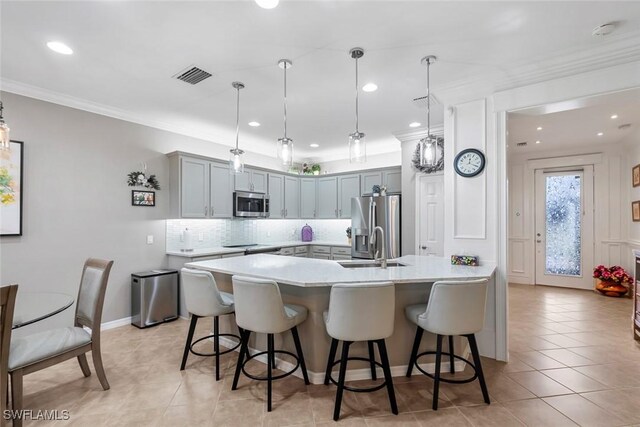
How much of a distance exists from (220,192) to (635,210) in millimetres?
6763

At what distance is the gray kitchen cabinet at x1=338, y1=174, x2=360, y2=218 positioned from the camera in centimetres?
583

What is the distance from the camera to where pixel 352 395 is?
91.4 inches

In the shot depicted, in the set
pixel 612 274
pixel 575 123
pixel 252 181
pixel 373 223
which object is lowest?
pixel 612 274

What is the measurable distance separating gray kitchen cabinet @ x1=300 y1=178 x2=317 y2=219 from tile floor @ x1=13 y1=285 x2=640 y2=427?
3705 mm

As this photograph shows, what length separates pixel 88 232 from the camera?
12.1 ft

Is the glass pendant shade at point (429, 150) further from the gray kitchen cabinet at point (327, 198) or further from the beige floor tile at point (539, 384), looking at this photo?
the gray kitchen cabinet at point (327, 198)

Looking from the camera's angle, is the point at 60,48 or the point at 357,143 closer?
the point at 60,48

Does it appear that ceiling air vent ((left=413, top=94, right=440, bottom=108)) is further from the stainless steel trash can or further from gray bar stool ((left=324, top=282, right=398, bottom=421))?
the stainless steel trash can

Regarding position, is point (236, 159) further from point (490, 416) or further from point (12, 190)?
point (490, 416)

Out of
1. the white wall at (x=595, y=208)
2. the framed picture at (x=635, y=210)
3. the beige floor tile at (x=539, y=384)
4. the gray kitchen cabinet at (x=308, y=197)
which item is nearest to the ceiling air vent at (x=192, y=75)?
the gray kitchen cabinet at (x=308, y=197)

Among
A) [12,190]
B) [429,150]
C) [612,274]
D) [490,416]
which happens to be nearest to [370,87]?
[429,150]

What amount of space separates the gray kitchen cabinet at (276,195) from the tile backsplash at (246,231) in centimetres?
34

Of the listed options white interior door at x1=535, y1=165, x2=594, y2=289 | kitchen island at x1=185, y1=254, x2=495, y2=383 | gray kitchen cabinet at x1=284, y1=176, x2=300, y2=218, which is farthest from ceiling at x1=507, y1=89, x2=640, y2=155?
gray kitchen cabinet at x1=284, y1=176, x2=300, y2=218

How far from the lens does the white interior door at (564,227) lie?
5723mm
